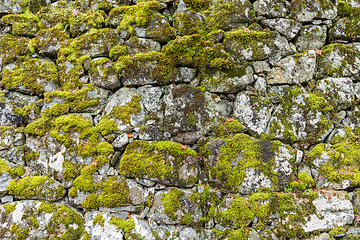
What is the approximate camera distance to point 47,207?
4855 mm

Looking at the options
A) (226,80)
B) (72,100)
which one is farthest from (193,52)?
(72,100)

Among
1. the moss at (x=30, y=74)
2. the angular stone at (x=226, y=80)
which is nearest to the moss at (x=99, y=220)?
the moss at (x=30, y=74)

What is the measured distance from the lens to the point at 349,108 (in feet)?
18.1

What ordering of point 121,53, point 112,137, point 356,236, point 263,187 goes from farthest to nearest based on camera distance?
point 121,53
point 112,137
point 263,187
point 356,236

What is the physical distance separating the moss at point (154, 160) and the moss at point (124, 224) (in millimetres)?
1085

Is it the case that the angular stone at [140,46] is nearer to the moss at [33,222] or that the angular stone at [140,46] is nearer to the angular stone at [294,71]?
the angular stone at [294,71]

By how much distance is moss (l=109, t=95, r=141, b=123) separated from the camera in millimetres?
5371

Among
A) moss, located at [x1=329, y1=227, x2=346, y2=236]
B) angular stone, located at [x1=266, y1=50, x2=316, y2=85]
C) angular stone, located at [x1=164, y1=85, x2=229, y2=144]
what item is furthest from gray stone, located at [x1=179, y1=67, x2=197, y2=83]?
moss, located at [x1=329, y1=227, x2=346, y2=236]

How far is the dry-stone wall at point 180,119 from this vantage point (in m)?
4.82

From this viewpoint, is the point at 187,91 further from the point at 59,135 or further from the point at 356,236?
the point at 356,236

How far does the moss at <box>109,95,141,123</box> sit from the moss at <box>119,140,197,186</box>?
0.74 metres

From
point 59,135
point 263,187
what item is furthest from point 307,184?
point 59,135

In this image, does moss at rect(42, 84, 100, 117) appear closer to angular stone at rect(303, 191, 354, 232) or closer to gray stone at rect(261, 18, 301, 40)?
gray stone at rect(261, 18, 301, 40)

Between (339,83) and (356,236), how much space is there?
13.0ft
